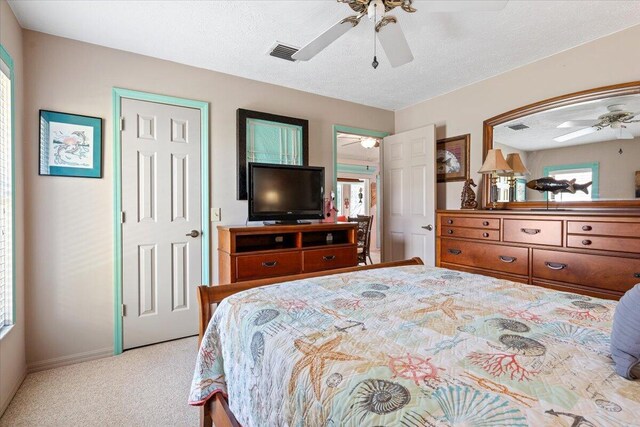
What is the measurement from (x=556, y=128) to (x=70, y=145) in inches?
156

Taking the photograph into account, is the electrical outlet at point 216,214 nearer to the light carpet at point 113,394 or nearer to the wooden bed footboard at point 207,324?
the light carpet at point 113,394

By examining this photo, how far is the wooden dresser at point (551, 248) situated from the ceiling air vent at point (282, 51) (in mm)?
2039

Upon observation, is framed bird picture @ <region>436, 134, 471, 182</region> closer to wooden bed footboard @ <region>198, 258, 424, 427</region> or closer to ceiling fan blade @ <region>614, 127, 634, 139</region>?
ceiling fan blade @ <region>614, 127, 634, 139</region>

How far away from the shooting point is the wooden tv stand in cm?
271

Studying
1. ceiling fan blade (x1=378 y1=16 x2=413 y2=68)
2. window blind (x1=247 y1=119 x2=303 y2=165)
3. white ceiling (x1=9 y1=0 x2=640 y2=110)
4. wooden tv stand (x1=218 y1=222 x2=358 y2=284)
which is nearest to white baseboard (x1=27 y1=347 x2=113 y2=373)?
wooden tv stand (x1=218 y1=222 x2=358 y2=284)

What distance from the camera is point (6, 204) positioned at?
77.7 inches

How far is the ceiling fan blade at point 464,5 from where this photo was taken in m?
1.58

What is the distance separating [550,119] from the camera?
276 centimetres

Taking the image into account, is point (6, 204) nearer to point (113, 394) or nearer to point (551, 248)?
point (113, 394)

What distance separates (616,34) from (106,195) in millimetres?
4083

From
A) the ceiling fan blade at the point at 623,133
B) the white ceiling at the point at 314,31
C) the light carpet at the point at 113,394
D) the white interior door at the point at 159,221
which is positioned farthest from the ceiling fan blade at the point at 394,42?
the light carpet at the point at 113,394

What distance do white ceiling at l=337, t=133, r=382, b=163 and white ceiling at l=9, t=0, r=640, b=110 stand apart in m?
3.39

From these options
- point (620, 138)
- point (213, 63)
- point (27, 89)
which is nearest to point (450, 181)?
point (620, 138)

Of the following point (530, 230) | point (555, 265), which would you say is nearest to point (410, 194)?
point (530, 230)
